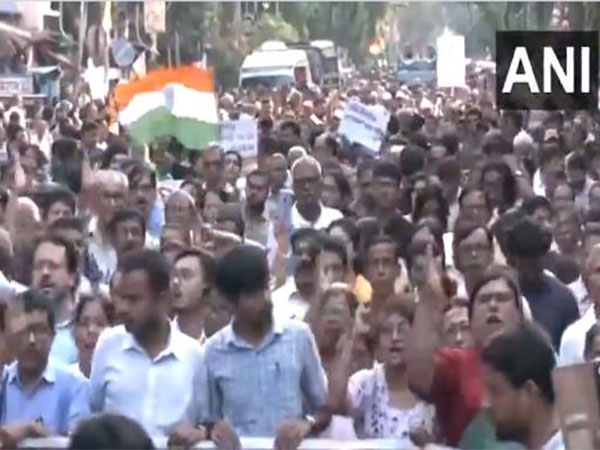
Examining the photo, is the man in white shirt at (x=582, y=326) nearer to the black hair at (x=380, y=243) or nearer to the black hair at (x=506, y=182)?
the black hair at (x=380, y=243)

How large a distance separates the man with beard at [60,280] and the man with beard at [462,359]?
145 cm

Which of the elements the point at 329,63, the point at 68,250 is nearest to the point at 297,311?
the point at 68,250

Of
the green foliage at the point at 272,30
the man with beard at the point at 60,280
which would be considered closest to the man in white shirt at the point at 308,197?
the man with beard at the point at 60,280

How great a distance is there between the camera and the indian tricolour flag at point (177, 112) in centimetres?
1927

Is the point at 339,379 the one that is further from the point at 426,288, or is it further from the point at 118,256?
the point at 118,256

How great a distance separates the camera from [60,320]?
8.77 meters

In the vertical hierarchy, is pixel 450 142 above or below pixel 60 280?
below

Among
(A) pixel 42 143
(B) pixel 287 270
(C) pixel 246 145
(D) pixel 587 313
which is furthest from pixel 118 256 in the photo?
(A) pixel 42 143

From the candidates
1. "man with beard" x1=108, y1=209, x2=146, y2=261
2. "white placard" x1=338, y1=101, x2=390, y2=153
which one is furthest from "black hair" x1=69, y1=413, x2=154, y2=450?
"white placard" x1=338, y1=101, x2=390, y2=153

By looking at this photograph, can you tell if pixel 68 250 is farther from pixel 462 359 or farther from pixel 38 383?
pixel 462 359

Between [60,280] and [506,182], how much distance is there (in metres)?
5.04

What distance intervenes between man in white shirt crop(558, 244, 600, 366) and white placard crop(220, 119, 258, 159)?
28.7 ft

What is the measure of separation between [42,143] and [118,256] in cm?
1275

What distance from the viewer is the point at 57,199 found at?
1193 centimetres
